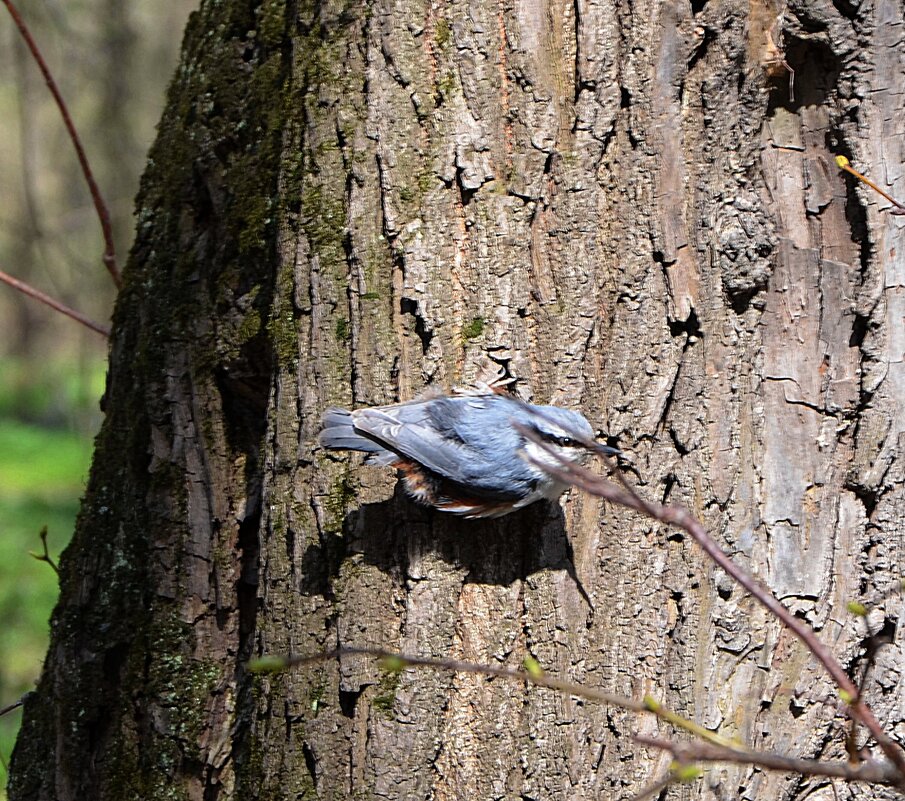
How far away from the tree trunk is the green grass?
79.6 inches

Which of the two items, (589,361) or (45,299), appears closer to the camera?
(589,361)

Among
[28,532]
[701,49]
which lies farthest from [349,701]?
[28,532]

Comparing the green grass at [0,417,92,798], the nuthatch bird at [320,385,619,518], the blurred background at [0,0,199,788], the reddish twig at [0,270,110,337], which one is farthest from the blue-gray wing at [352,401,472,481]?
the blurred background at [0,0,199,788]

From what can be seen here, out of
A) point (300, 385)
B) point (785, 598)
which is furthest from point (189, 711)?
point (785, 598)

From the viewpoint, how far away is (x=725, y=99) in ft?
5.28

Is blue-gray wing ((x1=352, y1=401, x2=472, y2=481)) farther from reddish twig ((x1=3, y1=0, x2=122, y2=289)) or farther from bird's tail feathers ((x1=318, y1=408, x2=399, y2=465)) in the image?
reddish twig ((x1=3, y1=0, x2=122, y2=289))

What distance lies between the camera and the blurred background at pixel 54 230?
5.85 metres

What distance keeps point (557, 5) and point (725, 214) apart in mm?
483

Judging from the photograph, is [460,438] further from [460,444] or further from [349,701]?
[349,701]

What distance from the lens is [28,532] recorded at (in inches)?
281

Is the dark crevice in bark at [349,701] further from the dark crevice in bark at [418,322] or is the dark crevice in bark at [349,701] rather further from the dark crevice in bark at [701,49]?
the dark crevice in bark at [701,49]

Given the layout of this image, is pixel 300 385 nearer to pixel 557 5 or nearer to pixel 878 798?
pixel 557 5

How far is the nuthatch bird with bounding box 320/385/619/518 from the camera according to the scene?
1.53 metres

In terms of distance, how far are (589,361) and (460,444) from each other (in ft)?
0.91
